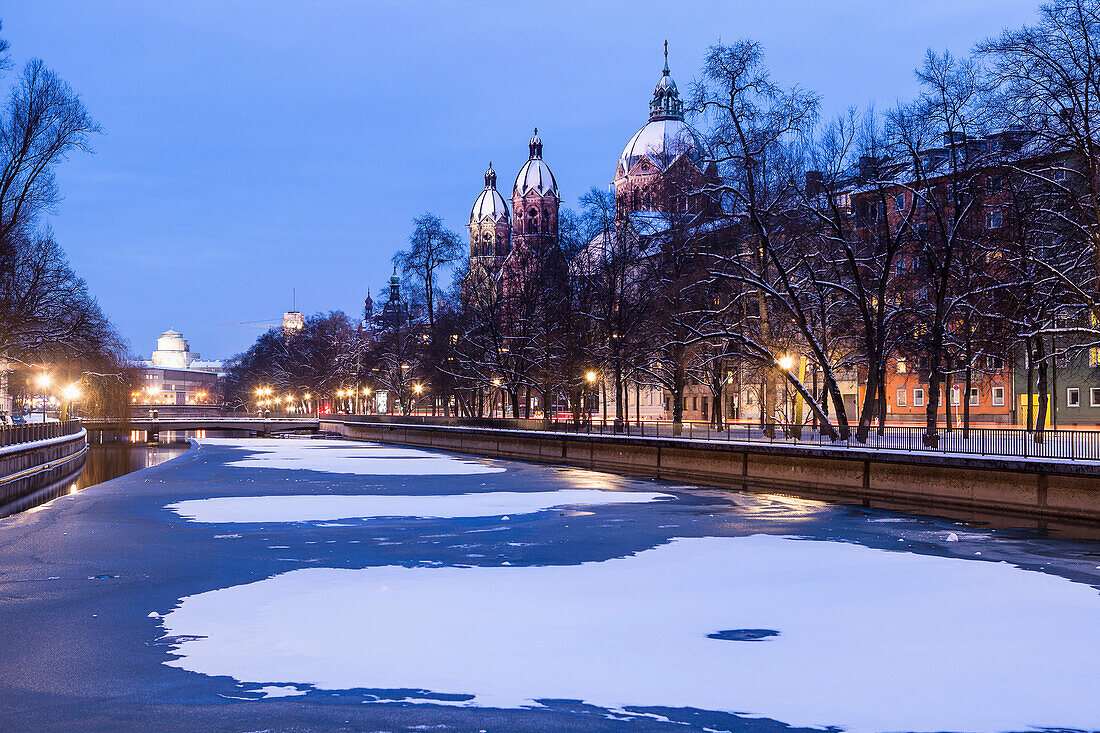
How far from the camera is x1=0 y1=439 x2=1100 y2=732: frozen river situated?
10883 millimetres

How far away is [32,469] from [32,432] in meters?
5.96

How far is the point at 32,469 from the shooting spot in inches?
2087

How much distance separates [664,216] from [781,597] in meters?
41.0

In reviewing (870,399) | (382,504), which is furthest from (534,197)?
(382,504)

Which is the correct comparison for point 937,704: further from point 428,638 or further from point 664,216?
point 664,216

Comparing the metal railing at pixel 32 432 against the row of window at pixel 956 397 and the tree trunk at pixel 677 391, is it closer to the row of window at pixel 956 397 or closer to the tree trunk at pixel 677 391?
the tree trunk at pixel 677 391

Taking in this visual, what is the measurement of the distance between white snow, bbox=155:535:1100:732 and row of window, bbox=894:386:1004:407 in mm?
61570

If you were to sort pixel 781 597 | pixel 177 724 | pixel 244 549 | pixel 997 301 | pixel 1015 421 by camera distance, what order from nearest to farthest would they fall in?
pixel 177 724
pixel 781 597
pixel 244 549
pixel 997 301
pixel 1015 421

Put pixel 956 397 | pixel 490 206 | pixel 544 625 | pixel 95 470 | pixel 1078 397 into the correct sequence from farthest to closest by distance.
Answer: pixel 490 206, pixel 956 397, pixel 1078 397, pixel 95 470, pixel 544 625

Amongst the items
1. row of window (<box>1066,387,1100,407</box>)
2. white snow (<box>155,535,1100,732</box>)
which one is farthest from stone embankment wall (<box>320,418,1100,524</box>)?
row of window (<box>1066,387,1100,407</box>)

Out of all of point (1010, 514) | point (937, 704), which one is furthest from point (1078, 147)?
point (937, 704)

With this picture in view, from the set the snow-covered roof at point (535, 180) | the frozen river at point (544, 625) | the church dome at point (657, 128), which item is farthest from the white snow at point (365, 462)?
the snow-covered roof at point (535, 180)

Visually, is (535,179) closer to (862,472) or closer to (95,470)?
(95,470)

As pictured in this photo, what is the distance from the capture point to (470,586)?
17766 mm
